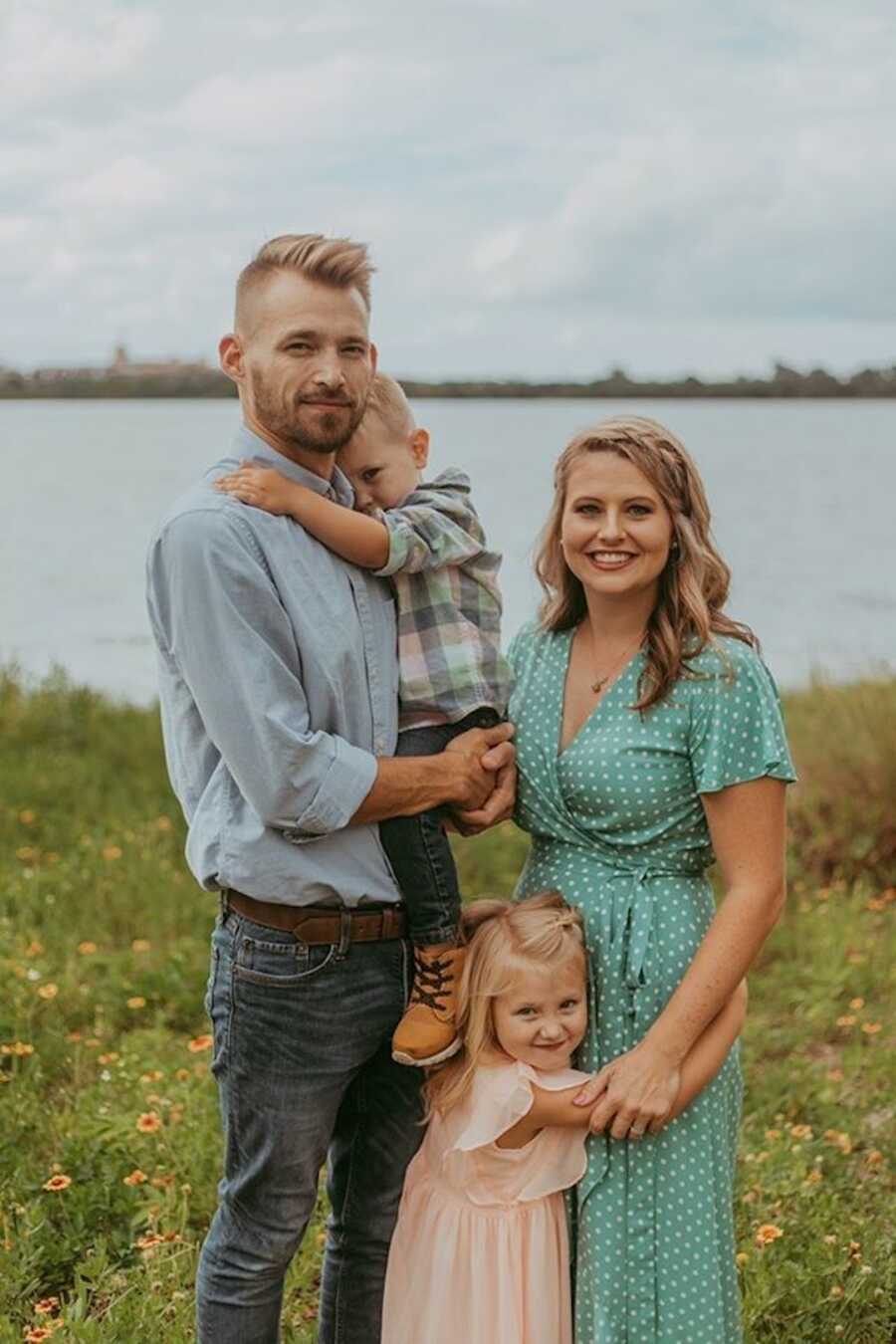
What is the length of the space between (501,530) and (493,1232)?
2134cm

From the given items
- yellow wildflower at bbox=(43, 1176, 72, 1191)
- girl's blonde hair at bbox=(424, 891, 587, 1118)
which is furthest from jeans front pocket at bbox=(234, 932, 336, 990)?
yellow wildflower at bbox=(43, 1176, 72, 1191)

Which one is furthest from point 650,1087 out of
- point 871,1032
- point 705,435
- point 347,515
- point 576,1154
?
point 705,435

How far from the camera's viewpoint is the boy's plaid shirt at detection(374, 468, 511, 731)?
2941 mm

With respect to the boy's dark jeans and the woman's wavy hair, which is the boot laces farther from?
the woman's wavy hair

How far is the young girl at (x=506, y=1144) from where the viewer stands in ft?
9.82

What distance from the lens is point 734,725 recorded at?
2.92 meters

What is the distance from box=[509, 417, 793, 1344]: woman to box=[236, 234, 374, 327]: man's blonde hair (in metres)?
0.53

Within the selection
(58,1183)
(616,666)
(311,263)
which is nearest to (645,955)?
(616,666)

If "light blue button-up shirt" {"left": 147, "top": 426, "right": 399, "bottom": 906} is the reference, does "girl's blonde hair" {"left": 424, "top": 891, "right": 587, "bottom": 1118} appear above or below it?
below

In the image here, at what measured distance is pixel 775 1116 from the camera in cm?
490

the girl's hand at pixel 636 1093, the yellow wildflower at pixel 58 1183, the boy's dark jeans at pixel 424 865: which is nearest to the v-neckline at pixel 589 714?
the boy's dark jeans at pixel 424 865

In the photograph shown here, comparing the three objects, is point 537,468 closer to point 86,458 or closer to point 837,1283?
point 86,458

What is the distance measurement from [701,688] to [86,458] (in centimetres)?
4275

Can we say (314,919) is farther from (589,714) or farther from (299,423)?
(299,423)
